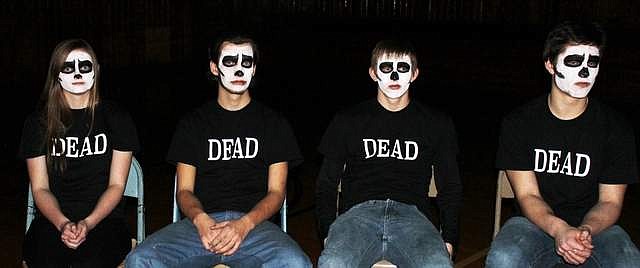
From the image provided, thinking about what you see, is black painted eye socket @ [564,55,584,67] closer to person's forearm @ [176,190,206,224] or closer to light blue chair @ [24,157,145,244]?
person's forearm @ [176,190,206,224]

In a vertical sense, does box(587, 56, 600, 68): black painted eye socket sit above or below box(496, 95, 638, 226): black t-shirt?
above

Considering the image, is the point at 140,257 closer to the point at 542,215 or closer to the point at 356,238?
the point at 356,238

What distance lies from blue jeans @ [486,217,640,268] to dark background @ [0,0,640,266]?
4893mm

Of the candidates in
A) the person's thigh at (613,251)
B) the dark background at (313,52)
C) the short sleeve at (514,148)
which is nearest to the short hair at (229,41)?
the short sleeve at (514,148)

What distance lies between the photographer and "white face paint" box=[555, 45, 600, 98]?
3992 mm

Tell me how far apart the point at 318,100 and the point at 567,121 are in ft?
24.9

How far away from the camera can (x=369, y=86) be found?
41.8ft

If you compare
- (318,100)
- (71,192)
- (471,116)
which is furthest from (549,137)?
(318,100)

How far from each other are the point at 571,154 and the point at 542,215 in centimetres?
31

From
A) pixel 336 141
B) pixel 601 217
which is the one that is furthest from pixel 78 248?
pixel 601 217

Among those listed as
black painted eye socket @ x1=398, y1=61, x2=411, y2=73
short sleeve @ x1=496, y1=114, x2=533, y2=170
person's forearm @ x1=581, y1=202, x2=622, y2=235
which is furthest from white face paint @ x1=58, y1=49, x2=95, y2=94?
person's forearm @ x1=581, y1=202, x2=622, y2=235

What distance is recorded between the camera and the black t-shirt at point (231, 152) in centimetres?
410

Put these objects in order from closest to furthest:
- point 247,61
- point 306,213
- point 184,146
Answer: point 184,146 → point 247,61 → point 306,213

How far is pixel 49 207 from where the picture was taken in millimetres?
3943
